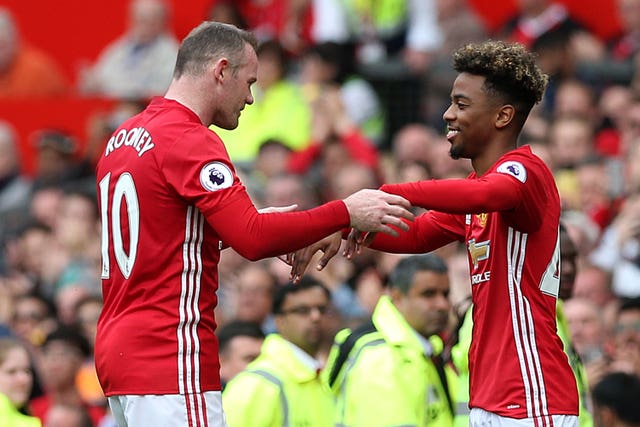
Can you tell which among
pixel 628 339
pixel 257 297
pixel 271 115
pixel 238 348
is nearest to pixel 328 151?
pixel 271 115

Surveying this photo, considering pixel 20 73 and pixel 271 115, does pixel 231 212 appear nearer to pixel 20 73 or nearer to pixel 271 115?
pixel 271 115

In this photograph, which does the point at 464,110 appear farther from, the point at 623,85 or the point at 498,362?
the point at 623,85

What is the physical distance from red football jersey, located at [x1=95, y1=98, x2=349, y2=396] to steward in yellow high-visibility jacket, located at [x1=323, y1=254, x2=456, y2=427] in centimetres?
148

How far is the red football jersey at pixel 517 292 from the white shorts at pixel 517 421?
2 centimetres

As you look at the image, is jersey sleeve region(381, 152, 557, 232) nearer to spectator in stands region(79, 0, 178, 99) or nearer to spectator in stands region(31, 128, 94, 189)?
spectator in stands region(31, 128, 94, 189)

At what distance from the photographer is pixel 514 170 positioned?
580cm

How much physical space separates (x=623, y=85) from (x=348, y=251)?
7182 millimetres

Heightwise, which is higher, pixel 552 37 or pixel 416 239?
pixel 552 37

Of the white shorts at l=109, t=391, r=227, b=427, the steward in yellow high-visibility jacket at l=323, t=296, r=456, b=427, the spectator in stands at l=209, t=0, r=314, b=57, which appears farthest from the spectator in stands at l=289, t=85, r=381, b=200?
the white shorts at l=109, t=391, r=227, b=427

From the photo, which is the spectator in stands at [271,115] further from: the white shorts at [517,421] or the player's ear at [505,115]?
the white shorts at [517,421]

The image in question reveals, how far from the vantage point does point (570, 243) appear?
25.2 feet

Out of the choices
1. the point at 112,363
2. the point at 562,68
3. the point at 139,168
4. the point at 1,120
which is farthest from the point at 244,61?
the point at 1,120

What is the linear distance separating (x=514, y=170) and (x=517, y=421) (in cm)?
97

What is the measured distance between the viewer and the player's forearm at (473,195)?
18.6ft
